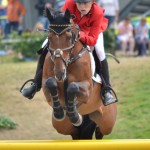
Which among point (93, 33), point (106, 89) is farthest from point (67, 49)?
point (106, 89)

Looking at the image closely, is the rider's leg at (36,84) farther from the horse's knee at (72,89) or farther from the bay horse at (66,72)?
the horse's knee at (72,89)

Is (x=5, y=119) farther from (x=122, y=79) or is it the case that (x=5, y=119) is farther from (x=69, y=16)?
(x=69, y=16)

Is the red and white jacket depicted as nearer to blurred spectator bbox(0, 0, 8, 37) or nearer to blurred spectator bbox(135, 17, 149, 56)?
blurred spectator bbox(135, 17, 149, 56)

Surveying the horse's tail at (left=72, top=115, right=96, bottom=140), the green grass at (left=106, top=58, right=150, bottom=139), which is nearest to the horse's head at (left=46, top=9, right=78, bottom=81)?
the horse's tail at (left=72, top=115, right=96, bottom=140)

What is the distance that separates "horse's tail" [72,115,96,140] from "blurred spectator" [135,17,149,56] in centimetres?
1069

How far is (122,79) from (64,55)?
806 centimetres

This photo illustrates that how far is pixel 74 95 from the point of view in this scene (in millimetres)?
8992

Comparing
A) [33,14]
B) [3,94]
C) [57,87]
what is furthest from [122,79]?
[33,14]

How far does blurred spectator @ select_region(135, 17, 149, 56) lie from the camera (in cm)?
2134

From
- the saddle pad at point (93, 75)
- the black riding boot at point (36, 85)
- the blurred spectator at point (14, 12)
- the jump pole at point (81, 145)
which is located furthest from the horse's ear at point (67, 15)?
the blurred spectator at point (14, 12)

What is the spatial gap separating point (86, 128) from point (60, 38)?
2159mm

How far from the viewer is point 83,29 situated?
9766 millimetres

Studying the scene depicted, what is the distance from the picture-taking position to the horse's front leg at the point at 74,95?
29.5ft

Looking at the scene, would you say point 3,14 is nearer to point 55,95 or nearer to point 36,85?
point 36,85
